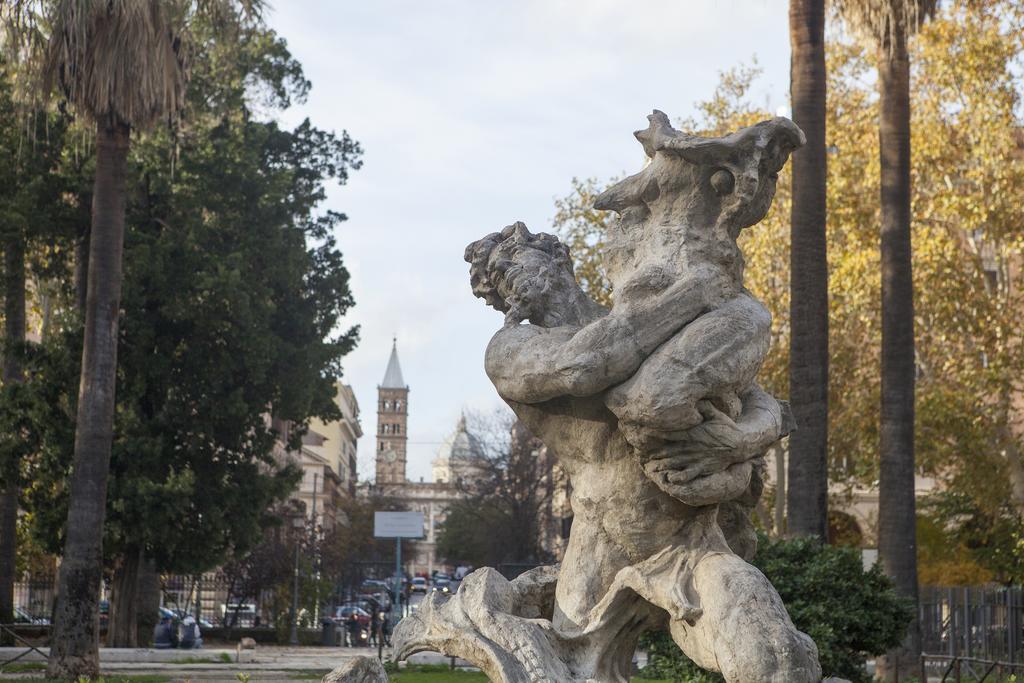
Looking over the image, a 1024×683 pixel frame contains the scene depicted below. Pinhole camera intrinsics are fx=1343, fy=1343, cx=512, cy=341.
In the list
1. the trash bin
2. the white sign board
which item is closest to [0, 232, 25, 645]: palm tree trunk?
the white sign board

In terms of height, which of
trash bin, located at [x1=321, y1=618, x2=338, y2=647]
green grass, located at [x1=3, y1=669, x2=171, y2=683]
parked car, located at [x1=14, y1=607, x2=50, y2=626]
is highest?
parked car, located at [x1=14, y1=607, x2=50, y2=626]

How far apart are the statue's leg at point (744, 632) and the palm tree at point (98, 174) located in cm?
1357

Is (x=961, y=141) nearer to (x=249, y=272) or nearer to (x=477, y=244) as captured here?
(x=249, y=272)

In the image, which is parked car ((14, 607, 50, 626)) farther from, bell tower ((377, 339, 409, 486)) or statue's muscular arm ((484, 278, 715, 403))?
A: bell tower ((377, 339, 409, 486))

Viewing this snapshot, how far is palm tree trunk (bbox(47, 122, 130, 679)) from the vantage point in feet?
52.6

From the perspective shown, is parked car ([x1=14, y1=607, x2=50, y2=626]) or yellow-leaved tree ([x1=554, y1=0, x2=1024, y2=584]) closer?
yellow-leaved tree ([x1=554, y1=0, x2=1024, y2=584])

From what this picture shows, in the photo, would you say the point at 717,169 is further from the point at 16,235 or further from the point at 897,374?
the point at 16,235

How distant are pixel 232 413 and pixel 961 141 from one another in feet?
46.9

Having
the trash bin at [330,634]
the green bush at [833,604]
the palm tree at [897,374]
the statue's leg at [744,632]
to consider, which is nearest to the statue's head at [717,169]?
the statue's leg at [744,632]

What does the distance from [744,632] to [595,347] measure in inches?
34.4

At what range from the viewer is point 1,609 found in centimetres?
2516

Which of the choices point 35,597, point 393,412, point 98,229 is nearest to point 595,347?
point 98,229

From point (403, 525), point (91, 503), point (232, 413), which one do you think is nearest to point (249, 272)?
point (232, 413)

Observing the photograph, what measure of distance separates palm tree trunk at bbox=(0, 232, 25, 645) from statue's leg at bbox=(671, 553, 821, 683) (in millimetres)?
22393
